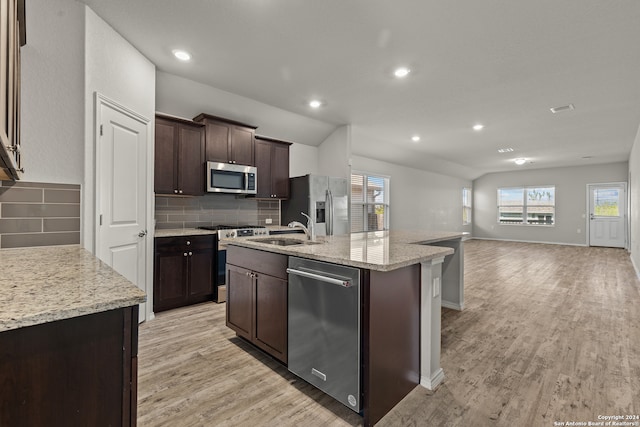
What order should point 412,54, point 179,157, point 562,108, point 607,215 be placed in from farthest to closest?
point 607,215
point 562,108
point 179,157
point 412,54

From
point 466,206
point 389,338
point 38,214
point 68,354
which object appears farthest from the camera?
point 466,206

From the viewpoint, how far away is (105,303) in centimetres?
79

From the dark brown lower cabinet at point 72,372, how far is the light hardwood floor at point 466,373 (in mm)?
975

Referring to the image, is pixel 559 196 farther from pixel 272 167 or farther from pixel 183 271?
pixel 183 271

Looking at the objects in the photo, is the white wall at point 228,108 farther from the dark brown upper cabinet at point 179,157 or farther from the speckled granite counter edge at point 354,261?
the speckled granite counter edge at point 354,261

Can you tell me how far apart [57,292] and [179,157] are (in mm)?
3083

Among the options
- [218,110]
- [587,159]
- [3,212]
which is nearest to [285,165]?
[218,110]

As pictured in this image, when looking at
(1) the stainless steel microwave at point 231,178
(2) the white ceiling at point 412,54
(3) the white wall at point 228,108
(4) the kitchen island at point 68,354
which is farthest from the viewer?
(1) the stainless steel microwave at point 231,178

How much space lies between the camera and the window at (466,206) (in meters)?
11.3

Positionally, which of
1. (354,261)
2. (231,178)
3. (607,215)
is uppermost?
(231,178)

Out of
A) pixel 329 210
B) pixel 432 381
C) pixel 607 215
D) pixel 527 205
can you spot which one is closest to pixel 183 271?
pixel 329 210

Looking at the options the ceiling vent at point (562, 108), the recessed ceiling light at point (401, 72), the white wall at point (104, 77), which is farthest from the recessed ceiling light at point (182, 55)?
the ceiling vent at point (562, 108)

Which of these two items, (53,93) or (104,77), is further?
(104,77)

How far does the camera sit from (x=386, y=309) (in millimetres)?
1651
